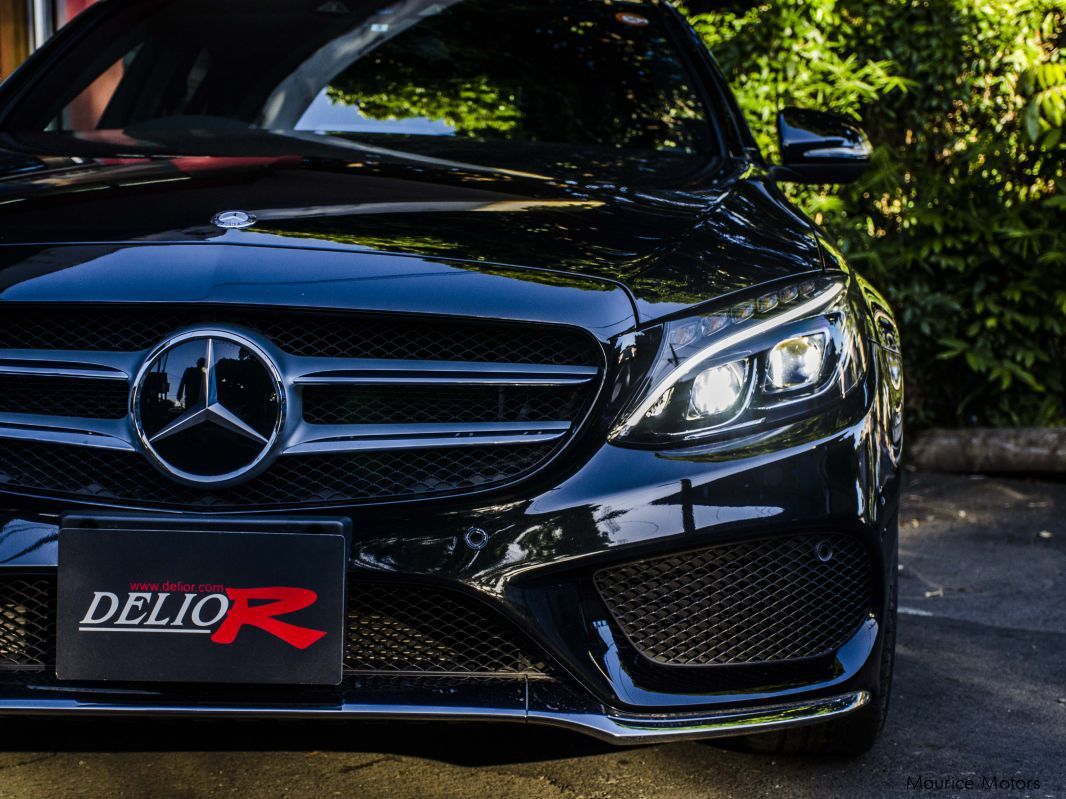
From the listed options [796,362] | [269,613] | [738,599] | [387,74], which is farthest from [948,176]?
[269,613]

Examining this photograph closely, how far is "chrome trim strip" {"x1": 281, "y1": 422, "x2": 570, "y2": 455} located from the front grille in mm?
193

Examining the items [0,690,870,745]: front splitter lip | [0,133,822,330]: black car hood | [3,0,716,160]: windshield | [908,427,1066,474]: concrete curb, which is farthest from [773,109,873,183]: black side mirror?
[908,427,1066,474]: concrete curb

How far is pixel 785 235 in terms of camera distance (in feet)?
7.23

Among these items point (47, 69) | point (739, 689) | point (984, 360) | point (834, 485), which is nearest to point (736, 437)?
point (834, 485)

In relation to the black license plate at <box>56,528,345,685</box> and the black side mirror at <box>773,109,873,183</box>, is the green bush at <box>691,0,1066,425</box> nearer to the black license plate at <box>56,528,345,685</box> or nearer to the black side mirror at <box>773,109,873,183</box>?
the black side mirror at <box>773,109,873,183</box>

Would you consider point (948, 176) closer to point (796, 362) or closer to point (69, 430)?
point (796, 362)

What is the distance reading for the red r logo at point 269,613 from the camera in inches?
68.6

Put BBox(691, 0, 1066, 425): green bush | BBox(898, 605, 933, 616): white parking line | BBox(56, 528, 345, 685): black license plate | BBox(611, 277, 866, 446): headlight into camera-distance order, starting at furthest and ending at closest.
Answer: BBox(691, 0, 1066, 425): green bush < BBox(898, 605, 933, 616): white parking line < BBox(611, 277, 866, 446): headlight < BBox(56, 528, 345, 685): black license plate

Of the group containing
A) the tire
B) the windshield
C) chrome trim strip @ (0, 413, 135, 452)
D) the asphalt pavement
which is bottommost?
the asphalt pavement

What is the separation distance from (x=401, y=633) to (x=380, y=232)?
0.59m

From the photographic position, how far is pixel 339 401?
1.84 meters

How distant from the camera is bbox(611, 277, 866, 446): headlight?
1843 mm

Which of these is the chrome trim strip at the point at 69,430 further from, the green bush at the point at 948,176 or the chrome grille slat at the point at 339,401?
the green bush at the point at 948,176

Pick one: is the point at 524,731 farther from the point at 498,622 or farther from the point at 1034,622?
the point at 1034,622
